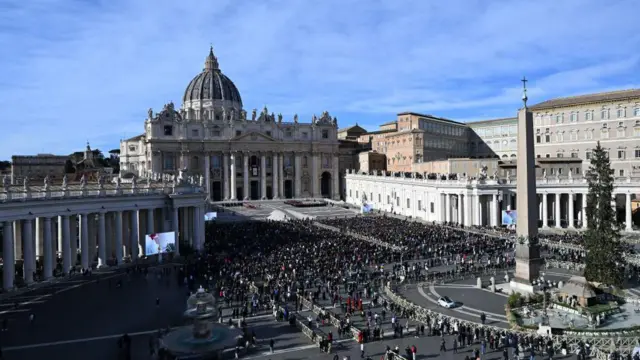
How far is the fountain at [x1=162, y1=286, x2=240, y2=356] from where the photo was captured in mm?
16828

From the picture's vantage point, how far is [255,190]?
90500 millimetres

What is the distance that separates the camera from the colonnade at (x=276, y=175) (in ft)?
284

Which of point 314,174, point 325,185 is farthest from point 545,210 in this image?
point 325,185

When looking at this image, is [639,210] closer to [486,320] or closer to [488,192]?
[488,192]

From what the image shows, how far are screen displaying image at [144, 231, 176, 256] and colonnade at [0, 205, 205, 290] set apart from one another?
3310mm

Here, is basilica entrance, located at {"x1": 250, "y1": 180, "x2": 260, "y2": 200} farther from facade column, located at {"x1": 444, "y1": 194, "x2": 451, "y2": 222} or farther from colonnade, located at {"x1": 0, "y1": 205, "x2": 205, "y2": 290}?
colonnade, located at {"x1": 0, "y1": 205, "x2": 205, "y2": 290}

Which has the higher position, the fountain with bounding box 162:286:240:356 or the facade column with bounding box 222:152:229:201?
the facade column with bounding box 222:152:229:201

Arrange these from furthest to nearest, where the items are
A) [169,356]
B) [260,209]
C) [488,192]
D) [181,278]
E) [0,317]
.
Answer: [260,209]
[488,192]
[181,278]
[0,317]
[169,356]

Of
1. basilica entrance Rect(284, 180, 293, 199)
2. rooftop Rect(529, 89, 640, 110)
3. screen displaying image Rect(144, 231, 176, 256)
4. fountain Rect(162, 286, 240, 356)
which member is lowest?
fountain Rect(162, 286, 240, 356)

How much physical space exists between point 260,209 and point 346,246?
118 feet

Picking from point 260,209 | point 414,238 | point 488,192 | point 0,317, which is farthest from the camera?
point 260,209

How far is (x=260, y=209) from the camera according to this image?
237ft

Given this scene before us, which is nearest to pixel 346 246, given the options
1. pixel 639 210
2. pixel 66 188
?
pixel 66 188

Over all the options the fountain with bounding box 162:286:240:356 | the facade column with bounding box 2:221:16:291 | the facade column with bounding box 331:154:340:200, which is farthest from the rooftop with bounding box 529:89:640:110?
the facade column with bounding box 2:221:16:291
